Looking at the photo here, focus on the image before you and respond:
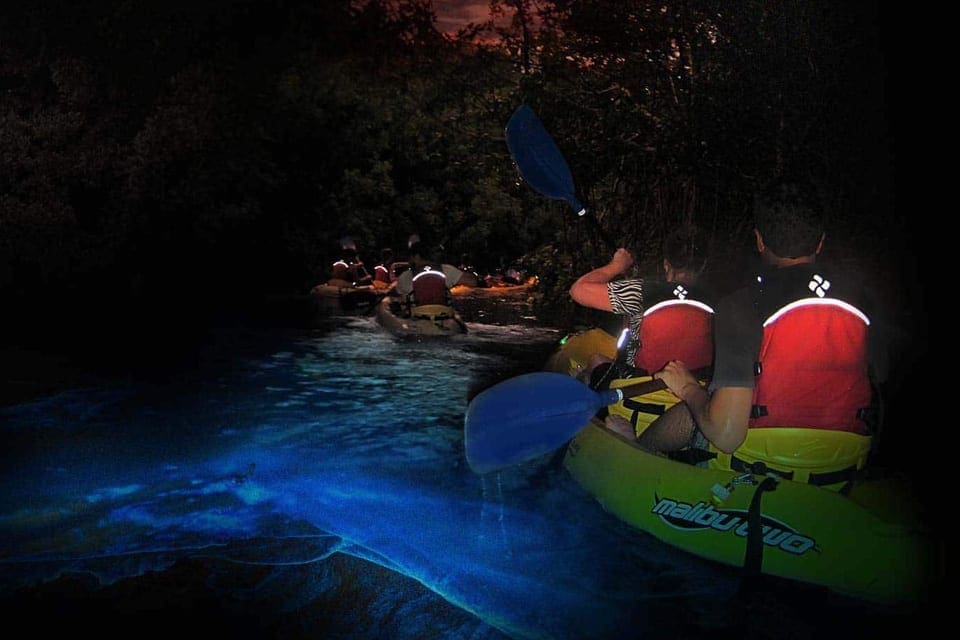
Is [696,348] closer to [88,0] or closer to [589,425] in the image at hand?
[589,425]

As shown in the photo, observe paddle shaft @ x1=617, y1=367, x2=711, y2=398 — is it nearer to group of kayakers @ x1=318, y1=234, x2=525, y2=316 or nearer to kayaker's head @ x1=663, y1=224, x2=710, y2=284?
kayaker's head @ x1=663, y1=224, x2=710, y2=284

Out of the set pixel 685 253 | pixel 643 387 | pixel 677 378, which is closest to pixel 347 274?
pixel 685 253

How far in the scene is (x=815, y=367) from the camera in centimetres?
403

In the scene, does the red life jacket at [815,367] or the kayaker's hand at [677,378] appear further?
the kayaker's hand at [677,378]

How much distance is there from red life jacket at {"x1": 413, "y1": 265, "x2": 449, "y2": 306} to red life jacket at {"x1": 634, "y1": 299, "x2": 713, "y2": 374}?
928 centimetres

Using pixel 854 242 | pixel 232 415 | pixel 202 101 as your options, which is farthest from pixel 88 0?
pixel 854 242

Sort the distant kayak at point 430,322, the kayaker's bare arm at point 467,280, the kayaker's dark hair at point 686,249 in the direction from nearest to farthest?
the kayaker's dark hair at point 686,249 → the distant kayak at point 430,322 → the kayaker's bare arm at point 467,280

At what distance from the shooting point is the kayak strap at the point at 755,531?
13.9 feet

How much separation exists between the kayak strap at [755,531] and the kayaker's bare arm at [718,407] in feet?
0.82

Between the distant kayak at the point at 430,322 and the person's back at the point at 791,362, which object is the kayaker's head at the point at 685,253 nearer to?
the person's back at the point at 791,362

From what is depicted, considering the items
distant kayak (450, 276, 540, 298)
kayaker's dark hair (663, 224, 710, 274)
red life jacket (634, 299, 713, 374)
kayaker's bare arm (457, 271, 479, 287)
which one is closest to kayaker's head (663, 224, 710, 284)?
kayaker's dark hair (663, 224, 710, 274)

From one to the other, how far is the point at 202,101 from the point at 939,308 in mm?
18474

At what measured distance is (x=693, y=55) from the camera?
348 inches

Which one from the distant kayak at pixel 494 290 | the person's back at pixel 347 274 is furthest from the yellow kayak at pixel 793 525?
the distant kayak at pixel 494 290
